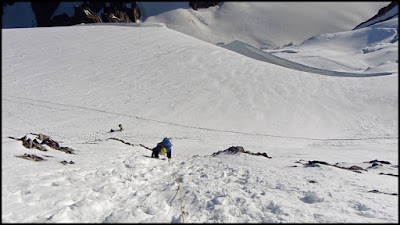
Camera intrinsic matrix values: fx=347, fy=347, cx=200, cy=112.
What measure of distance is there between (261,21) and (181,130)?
50232 millimetres

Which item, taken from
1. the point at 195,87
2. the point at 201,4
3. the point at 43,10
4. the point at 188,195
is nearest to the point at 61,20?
the point at 43,10

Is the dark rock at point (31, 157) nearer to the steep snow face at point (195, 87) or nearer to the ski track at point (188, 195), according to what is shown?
the ski track at point (188, 195)

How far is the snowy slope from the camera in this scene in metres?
4.18

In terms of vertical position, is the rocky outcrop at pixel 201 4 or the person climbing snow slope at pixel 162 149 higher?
the rocky outcrop at pixel 201 4

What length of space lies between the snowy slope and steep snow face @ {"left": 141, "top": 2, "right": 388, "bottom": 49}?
30.0 meters

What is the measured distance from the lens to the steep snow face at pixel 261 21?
175ft

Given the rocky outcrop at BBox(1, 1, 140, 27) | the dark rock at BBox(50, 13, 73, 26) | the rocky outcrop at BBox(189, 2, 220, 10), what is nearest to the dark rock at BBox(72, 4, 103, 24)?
the rocky outcrop at BBox(1, 1, 140, 27)

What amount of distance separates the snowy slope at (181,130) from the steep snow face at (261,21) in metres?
30.0

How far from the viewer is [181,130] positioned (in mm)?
11734

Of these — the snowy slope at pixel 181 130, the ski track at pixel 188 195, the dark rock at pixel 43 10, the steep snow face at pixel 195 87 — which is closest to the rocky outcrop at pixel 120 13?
the dark rock at pixel 43 10

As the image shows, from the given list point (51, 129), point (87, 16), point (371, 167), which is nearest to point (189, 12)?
point (87, 16)

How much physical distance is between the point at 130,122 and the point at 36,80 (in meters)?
6.02

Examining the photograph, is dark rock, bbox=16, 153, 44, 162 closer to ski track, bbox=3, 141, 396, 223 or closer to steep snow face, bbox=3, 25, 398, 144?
ski track, bbox=3, 141, 396, 223

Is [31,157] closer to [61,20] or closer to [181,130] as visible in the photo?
[181,130]
